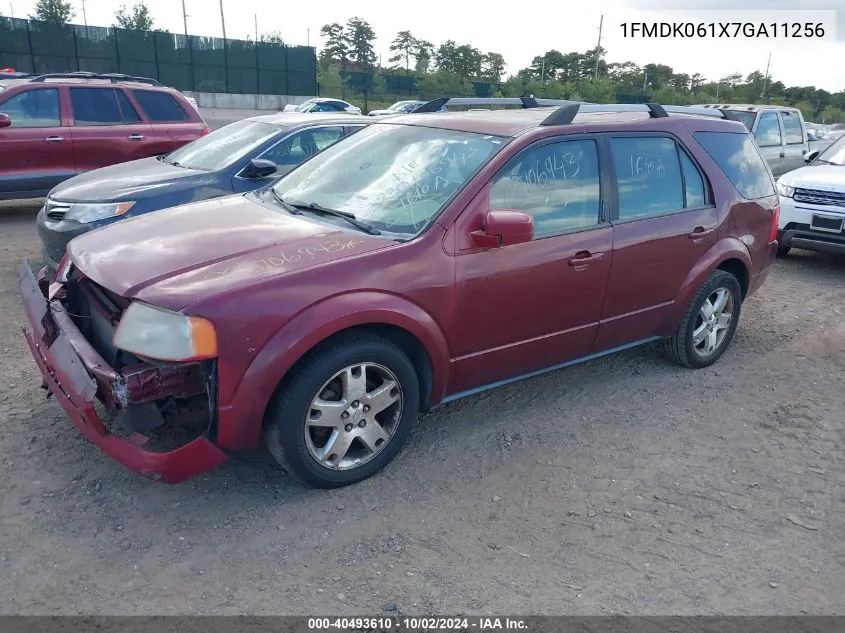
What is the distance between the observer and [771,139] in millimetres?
11672

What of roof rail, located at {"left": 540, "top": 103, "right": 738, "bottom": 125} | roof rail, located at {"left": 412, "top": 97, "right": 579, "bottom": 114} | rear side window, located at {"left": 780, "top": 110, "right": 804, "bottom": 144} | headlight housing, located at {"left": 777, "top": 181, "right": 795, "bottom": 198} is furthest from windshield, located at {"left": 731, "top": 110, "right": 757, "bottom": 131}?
roof rail, located at {"left": 412, "top": 97, "right": 579, "bottom": 114}

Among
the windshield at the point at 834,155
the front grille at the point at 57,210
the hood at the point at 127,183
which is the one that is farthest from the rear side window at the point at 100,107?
the windshield at the point at 834,155

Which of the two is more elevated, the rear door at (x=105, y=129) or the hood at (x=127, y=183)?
the rear door at (x=105, y=129)

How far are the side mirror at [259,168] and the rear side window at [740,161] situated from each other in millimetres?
3453

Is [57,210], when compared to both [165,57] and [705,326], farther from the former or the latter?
[165,57]

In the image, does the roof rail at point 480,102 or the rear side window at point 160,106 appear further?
the rear side window at point 160,106

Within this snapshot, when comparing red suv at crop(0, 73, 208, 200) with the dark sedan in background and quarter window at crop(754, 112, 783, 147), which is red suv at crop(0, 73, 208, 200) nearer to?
the dark sedan in background

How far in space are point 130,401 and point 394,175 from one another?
1.82 m

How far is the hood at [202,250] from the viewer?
2945 millimetres

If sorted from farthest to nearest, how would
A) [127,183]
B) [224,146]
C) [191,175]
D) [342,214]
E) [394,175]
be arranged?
1. [224,146]
2. [191,175]
3. [127,183]
4. [394,175]
5. [342,214]

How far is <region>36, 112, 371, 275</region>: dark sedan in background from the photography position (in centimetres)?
571

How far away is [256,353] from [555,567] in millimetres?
1539

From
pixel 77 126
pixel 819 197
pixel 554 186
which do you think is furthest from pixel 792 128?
pixel 77 126

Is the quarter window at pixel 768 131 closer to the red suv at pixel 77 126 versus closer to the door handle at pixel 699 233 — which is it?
the door handle at pixel 699 233
